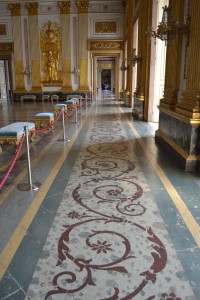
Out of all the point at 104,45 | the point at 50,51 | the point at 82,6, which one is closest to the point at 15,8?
the point at 50,51

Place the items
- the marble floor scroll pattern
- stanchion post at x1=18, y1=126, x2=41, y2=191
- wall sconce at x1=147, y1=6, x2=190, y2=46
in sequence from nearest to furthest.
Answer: the marble floor scroll pattern < stanchion post at x1=18, y1=126, x2=41, y2=191 < wall sconce at x1=147, y1=6, x2=190, y2=46

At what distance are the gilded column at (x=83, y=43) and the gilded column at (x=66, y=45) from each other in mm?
749

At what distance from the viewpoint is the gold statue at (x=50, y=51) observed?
17828 millimetres

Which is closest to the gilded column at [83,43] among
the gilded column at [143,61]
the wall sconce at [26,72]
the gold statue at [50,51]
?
the gold statue at [50,51]

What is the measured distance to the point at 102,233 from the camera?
7.93 feet

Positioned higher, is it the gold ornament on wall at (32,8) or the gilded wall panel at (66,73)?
the gold ornament on wall at (32,8)

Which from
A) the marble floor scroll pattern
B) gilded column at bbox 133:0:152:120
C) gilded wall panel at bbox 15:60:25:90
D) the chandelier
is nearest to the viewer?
the marble floor scroll pattern

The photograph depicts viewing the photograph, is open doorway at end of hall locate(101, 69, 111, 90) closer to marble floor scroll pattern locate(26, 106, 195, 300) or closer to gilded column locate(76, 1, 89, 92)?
gilded column locate(76, 1, 89, 92)

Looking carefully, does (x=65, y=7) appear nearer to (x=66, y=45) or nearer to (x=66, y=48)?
(x=66, y=45)

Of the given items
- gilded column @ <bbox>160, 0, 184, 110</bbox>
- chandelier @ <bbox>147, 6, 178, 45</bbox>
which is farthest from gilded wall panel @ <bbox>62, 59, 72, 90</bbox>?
chandelier @ <bbox>147, 6, 178, 45</bbox>

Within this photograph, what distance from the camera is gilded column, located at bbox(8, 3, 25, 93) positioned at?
58.2ft

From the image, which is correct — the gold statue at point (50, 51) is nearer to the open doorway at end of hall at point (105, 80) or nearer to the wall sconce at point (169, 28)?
the wall sconce at point (169, 28)

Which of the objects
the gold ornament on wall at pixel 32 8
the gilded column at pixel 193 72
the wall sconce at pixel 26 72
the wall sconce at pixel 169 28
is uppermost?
the gold ornament on wall at pixel 32 8

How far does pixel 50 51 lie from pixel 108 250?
17.9 metres
